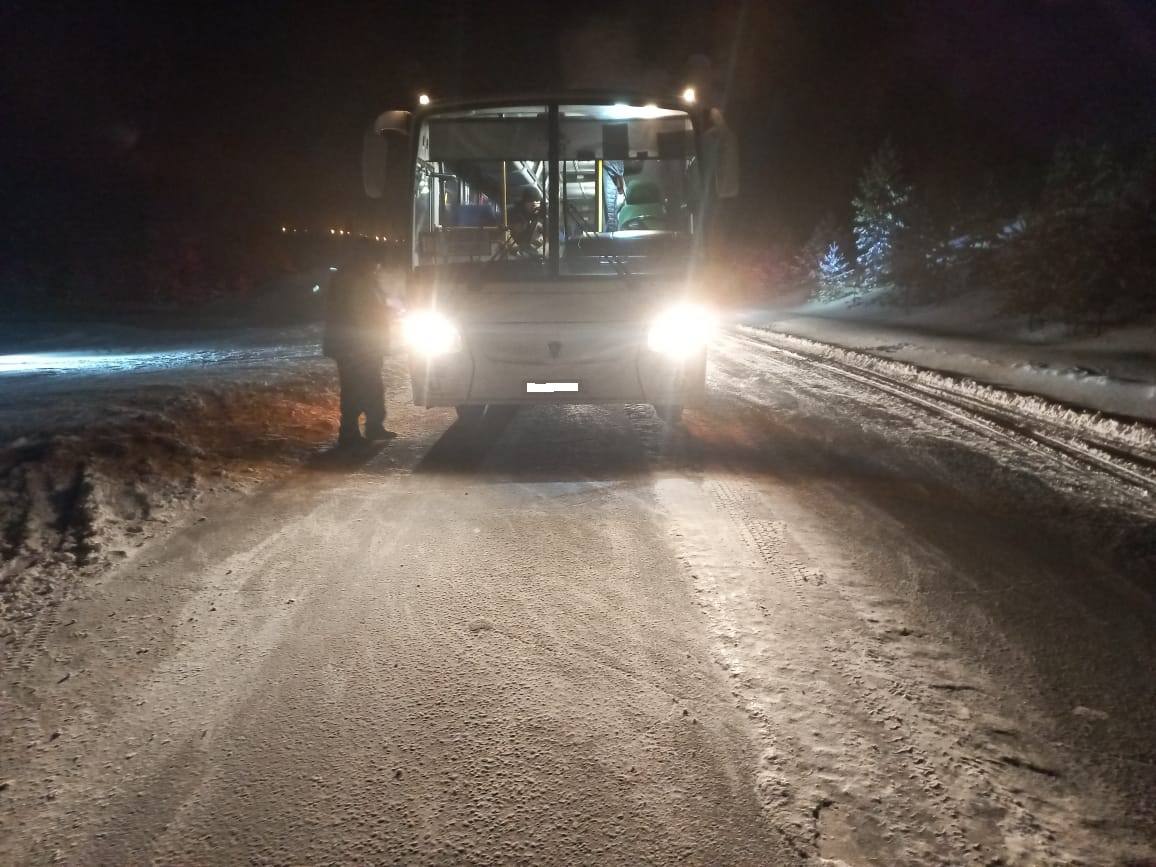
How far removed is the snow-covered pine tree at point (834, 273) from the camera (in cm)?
3666

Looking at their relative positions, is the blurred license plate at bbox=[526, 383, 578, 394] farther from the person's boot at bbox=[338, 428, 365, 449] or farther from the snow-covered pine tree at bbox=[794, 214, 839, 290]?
the snow-covered pine tree at bbox=[794, 214, 839, 290]

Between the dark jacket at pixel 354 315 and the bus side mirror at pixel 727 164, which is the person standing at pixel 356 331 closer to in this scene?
the dark jacket at pixel 354 315

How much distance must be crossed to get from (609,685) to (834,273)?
36.1 metres

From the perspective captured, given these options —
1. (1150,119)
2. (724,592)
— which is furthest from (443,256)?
(1150,119)

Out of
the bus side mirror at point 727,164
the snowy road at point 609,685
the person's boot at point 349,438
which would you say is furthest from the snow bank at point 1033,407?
the person's boot at point 349,438

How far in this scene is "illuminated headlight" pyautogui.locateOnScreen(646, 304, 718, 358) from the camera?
8.56m

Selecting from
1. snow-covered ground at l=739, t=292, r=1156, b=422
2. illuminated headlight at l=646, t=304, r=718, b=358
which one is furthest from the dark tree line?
illuminated headlight at l=646, t=304, r=718, b=358

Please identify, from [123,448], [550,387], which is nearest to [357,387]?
[550,387]

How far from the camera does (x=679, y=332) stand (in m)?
8.61

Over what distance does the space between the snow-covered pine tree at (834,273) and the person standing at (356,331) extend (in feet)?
100

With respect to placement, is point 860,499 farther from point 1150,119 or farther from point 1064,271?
point 1150,119

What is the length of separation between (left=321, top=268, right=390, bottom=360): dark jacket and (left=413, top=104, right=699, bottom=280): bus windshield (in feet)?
1.93

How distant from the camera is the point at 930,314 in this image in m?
27.8

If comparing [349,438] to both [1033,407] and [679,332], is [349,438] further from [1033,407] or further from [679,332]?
[1033,407]
